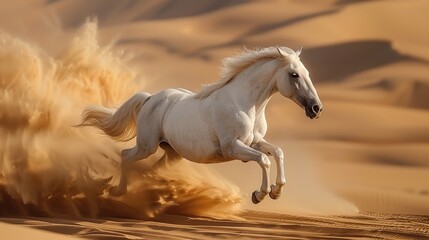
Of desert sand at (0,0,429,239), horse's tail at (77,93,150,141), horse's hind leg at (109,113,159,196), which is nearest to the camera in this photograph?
desert sand at (0,0,429,239)

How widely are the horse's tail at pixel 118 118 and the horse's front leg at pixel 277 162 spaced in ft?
5.96

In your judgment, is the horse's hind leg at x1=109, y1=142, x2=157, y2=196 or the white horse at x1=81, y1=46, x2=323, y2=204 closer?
the white horse at x1=81, y1=46, x2=323, y2=204

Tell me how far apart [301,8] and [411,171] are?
19.3 metres

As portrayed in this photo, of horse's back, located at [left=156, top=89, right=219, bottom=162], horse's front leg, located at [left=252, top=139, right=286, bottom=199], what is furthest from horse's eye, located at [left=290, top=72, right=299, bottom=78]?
horse's back, located at [left=156, top=89, right=219, bottom=162]

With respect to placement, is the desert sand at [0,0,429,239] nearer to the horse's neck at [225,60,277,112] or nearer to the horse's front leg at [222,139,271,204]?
the horse's front leg at [222,139,271,204]

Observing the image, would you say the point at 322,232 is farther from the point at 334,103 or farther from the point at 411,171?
the point at 334,103

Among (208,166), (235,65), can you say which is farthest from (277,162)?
(208,166)

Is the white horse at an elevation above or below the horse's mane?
below

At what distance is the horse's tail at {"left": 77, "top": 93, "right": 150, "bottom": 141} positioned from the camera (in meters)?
9.66

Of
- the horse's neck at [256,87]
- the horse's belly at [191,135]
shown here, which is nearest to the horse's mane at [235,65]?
the horse's neck at [256,87]

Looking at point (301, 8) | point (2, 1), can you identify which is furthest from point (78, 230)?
point (2, 1)

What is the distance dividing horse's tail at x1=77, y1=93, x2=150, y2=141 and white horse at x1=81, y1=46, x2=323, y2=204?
0.39m

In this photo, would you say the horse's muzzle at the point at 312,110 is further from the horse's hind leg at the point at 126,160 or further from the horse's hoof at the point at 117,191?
the horse's hoof at the point at 117,191

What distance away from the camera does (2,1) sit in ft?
125
